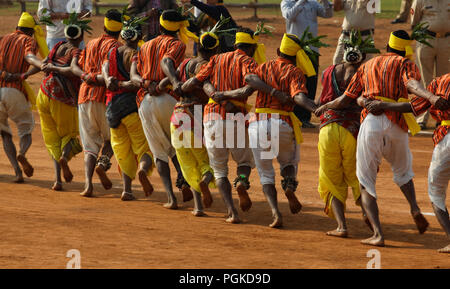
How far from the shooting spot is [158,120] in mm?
11789

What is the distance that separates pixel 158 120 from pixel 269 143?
1.83 m

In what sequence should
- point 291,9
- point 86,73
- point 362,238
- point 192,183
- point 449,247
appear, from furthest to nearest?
point 291,9 < point 86,73 < point 192,183 < point 362,238 < point 449,247

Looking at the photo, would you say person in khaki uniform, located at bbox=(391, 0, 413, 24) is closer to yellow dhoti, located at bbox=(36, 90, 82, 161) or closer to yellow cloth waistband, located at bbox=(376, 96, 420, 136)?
yellow dhoti, located at bbox=(36, 90, 82, 161)

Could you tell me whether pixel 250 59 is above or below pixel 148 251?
above

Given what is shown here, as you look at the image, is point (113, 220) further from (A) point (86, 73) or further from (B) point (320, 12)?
(B) point (320, 12)

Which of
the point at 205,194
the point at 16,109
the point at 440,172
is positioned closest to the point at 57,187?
the point at 16,109

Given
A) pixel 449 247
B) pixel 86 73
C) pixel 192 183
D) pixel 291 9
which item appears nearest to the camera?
pixel 449 247

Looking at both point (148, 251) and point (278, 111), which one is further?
point (278, 111)

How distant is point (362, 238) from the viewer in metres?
10.3

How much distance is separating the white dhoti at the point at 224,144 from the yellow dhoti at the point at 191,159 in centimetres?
32

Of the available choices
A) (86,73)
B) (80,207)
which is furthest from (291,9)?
(80,207)

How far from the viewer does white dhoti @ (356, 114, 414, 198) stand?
31.9ft

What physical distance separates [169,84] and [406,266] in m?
4.05

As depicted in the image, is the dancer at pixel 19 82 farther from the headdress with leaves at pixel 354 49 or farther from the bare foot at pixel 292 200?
the headdress with leaves at pixel 354 49
